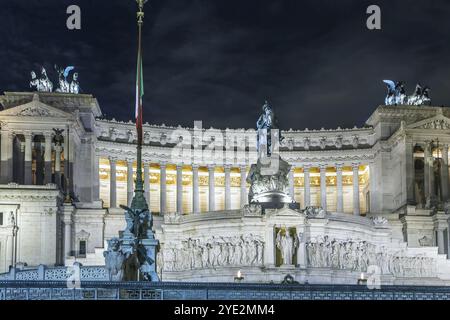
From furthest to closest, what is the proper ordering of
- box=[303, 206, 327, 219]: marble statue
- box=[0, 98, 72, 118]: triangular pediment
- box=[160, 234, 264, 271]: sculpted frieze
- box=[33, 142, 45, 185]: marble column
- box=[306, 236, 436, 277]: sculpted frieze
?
box=[33, 142, 45, 185]: marble column
box=[0, 98, 72, 118]: triangular pediment
box=[303, 206, 327, 219]: marble statue
box=[306, 236, 436, 277]: sculpted frieze
box=[160, 234, 264, 271]: sculpted frieze

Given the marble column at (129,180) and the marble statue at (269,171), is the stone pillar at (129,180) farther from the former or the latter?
the marble statue at (269,171)

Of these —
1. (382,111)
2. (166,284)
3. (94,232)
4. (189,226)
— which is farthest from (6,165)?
(166,284)

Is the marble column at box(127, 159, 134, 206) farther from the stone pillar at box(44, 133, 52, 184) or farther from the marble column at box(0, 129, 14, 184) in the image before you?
the marble column at box(0, 129, 14, 184)

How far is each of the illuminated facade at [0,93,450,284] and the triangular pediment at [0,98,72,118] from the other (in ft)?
0.33

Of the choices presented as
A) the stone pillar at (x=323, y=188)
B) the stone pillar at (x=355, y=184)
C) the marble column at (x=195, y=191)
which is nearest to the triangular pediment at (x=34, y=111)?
the marble column at (x=195, y=191)

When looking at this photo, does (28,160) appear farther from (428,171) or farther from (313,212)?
(428,171)

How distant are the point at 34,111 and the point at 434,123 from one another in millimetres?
42552

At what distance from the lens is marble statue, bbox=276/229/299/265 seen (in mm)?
72312

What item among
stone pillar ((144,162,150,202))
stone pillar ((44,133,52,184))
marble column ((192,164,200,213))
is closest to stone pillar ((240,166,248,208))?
marble column ((192,164,200,213))

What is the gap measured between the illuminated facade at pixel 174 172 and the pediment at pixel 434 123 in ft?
0.36

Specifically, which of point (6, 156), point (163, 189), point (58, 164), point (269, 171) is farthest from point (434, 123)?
point (6, 156)

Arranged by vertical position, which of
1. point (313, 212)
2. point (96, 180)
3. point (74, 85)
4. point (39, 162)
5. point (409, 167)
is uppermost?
point (74, 85)

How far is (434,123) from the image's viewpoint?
10750 cm

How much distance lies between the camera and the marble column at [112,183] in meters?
108
